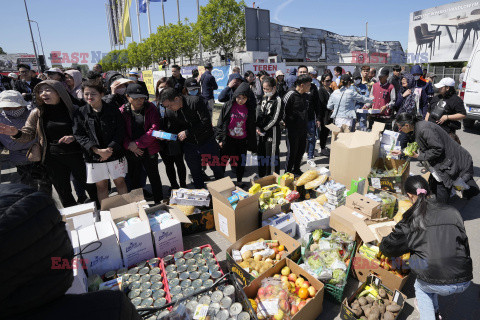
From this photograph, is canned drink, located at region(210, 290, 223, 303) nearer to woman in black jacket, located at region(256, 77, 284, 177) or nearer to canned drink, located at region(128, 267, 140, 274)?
canned drink, located at region(128, 267, 140, 274)

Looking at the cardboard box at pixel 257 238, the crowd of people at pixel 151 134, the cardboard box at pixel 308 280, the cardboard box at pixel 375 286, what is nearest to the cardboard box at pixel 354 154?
the crowd of people at pixel 151 134

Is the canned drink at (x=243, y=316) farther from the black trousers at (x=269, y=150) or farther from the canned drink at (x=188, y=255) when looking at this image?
the black trousers at (x=269, y=150)

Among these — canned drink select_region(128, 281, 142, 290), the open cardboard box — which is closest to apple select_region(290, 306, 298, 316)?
the open cardboard box

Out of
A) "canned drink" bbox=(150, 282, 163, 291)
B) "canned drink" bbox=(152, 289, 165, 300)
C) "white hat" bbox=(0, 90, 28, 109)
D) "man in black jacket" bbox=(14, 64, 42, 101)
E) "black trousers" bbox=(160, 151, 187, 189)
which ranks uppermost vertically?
"man in black jacket" bbox=(14, 64, 42, 101)

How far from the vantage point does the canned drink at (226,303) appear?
6.97 feet

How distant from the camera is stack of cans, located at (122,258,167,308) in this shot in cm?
229

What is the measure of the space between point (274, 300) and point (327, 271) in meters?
0.64

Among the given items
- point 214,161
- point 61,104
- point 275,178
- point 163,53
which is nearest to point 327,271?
point 275,178

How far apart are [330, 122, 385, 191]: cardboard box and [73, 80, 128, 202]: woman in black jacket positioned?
353 centimetres

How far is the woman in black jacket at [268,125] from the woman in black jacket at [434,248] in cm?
277

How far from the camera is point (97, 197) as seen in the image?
4285 millimetres

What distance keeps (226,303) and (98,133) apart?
274cm

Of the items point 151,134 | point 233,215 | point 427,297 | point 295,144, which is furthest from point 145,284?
point 295,144

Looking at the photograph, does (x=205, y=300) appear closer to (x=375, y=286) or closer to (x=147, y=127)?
(x=375, y=286)
